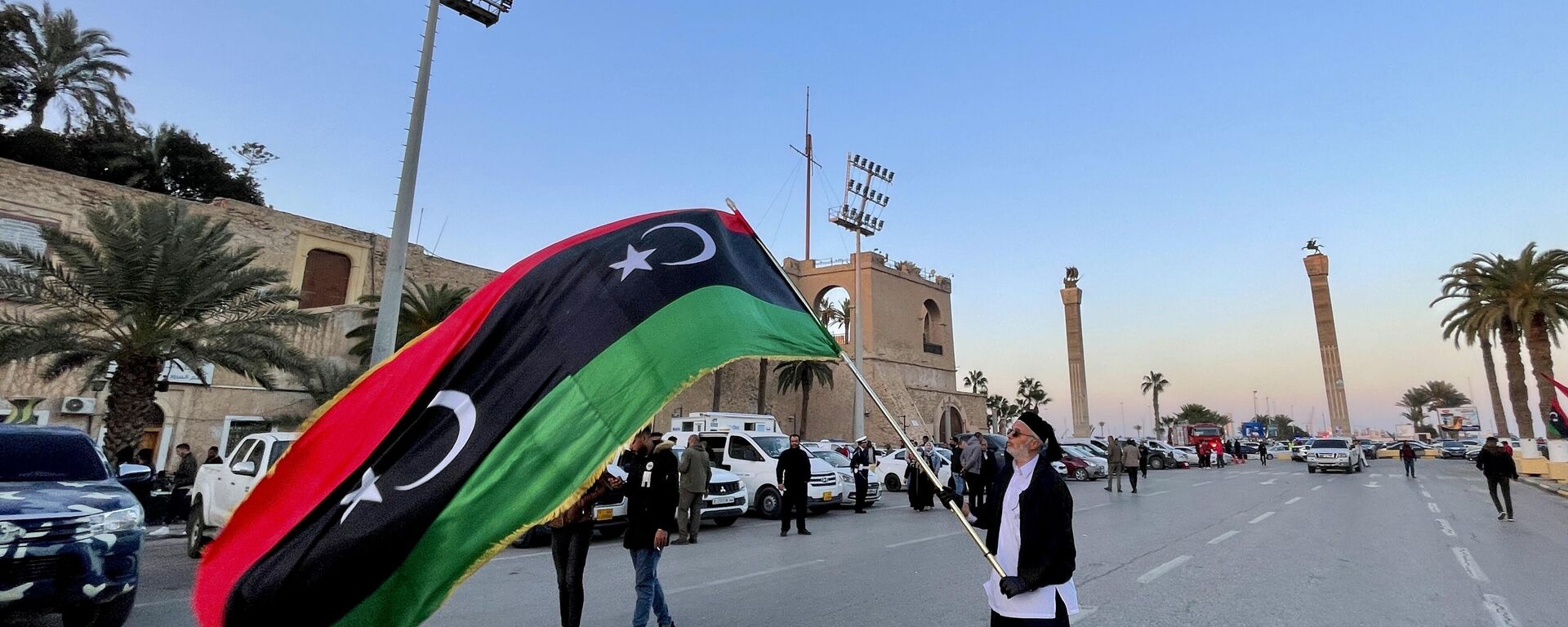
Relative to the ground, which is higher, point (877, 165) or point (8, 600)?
point (877, 165)

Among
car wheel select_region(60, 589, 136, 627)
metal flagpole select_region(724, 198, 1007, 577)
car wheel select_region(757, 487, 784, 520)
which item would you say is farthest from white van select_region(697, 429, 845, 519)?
metal flagpole select_region(724, 198, 1007, 577)

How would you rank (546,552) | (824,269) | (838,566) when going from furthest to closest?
1. (824,269)
2. (546,552)
3. (838,566)

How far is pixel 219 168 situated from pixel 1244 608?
48.6 m

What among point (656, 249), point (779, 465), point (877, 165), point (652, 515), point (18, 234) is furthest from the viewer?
point (877, 165)

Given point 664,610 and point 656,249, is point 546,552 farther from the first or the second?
point 656,249

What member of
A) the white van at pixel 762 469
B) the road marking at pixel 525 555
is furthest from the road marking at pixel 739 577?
the white van at pixel 762 469

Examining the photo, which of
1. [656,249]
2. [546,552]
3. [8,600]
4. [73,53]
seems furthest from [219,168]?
[656,249]

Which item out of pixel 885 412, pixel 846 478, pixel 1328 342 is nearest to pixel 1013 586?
pixel 885 412

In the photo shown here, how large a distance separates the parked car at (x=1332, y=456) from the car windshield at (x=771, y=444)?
28201 mm

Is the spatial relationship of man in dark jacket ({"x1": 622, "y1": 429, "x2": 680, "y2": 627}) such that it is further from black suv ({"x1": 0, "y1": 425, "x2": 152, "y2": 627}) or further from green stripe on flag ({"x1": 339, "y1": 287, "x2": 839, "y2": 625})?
black suv ({"x1": 0, "y1": 425, "x2": 152, "y2": 627})

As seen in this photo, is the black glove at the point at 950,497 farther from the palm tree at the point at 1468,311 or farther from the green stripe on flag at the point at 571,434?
the palm tree at the point at 1468,311

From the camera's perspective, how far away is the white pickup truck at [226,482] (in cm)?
984

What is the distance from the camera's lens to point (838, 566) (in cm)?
942

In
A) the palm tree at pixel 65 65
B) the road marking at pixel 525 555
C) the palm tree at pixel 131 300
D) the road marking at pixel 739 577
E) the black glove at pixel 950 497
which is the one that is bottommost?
the road marking at pixel 525 555
